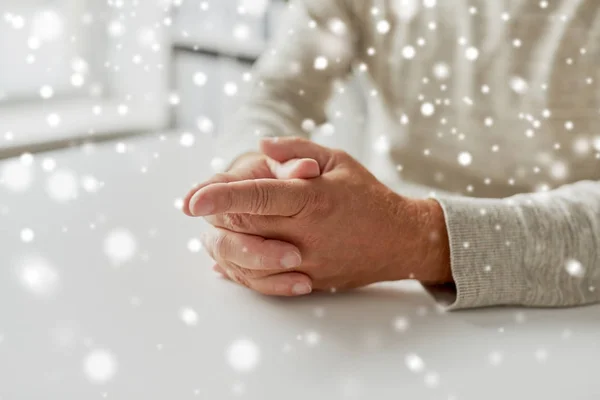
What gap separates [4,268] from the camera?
69 cm

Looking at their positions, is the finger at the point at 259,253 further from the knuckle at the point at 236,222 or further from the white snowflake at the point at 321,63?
the white snowflake at the point at 321,63

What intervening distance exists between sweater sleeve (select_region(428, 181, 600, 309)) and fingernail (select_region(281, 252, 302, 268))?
0.55 feet

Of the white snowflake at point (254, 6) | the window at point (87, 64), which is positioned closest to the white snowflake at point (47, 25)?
the window at point (87, 64)

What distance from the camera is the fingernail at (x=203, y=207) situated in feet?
1.77

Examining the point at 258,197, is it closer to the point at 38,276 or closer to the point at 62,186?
the point at 38,276

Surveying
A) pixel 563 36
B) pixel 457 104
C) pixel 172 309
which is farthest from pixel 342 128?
pixel 172 309

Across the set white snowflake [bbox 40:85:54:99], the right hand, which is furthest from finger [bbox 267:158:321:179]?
white snowflake [bbox 40:85:54:99]

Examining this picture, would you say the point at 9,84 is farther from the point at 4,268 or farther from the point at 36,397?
the point at 36,397

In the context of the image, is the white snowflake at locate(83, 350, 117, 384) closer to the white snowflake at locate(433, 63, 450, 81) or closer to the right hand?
the right hand

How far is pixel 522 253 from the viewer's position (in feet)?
2.09

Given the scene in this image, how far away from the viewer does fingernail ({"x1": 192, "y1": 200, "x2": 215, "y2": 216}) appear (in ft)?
1.77

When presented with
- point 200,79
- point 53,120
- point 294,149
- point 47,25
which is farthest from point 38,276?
point 47,25

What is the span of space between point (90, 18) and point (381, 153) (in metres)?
1.20

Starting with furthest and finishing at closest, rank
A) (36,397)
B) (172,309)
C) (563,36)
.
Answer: (563,36) < (172,309) < (36,397)
